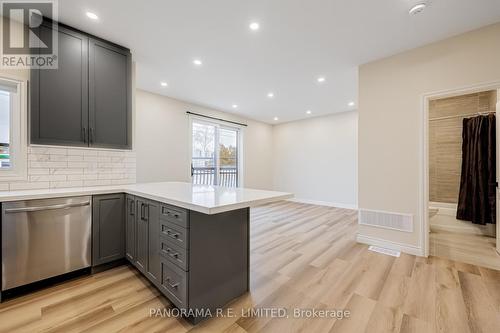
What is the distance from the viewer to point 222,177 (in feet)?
20.2

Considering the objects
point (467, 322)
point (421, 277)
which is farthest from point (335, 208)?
point (467, 322)

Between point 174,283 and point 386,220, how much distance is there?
2902mm

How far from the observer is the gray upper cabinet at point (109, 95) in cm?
252

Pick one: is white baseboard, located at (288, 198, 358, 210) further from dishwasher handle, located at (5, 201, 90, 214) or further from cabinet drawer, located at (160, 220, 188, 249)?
dishwasher handle, located at (5, 201, 90, 214)

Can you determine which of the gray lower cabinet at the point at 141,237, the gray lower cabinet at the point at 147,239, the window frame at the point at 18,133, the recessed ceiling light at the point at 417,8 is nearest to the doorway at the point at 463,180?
the recessed ceiling light at the point at 417,8

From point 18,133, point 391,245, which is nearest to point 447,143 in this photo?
point 391,245

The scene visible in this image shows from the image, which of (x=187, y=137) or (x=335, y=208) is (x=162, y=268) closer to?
(x=187, y=137)

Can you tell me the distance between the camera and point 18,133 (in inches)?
88.2

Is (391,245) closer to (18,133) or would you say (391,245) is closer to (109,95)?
(109,95)

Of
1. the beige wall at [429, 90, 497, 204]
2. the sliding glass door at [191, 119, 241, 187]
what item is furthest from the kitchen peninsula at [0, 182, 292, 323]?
the beige wall at [429, 90, 497, 204]

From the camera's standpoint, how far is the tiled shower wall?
7.52 ft

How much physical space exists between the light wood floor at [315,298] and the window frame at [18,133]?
48.9 inches

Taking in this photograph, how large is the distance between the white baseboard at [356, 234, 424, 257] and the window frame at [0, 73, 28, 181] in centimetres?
435

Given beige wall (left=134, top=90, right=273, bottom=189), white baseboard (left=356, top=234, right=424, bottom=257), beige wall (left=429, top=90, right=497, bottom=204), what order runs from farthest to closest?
1. beige wall (left=429, top=90, right=497, bottom=204)
2. beige wall (left=134, top=90, right=273, bottom=189)
3. white baseboard (left=356, top=234, right=424, bottom=257)
